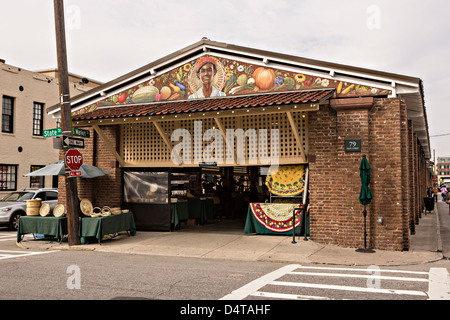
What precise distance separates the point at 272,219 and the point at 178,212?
351cm

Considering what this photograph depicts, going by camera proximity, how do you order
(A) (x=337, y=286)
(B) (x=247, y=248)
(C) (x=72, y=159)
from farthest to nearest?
(C) (x=72, y=159)
(B) (x=247, y=248)
(A) (x=337, y=286)

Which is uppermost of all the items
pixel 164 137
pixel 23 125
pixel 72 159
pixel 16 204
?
pixel 23 125

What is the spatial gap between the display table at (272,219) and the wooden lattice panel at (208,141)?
4.71 feet

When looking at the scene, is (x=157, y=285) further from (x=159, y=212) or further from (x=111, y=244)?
(x=159, y=212)

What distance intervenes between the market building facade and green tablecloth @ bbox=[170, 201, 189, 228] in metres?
0.14

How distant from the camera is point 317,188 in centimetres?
1193

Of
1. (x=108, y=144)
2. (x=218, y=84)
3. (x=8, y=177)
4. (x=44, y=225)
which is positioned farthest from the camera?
(x=8, y=177)

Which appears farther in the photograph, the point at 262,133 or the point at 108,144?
the point at 108,144

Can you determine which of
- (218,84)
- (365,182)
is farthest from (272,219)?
(218,84)

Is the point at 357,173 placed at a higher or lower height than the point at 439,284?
higher

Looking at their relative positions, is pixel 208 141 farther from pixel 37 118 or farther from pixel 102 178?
pixel 37 118

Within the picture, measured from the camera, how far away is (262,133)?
42.3ft

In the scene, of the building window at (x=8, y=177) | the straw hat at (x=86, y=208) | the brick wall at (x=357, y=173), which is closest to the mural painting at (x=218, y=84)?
the brick wall at (x=357, y=173)

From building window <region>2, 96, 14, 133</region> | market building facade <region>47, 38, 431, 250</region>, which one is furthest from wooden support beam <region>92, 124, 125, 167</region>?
building window <region>2, 96, 14, 133</region>
